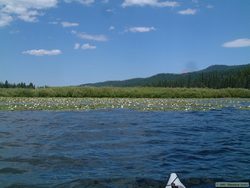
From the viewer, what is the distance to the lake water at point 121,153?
1126 centimetres

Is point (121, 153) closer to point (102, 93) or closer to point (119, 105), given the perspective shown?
point (119, 105)

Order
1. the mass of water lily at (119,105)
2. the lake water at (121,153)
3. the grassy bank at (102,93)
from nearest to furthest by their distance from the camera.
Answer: the lake water at (121,153) < the mass of water lily at (119,105) < the grassy bank at (102,93)

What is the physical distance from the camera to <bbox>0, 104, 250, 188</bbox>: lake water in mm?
11256

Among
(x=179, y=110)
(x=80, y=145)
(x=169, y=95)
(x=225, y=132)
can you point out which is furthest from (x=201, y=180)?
(x=169, y=95)

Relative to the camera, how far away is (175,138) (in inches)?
715

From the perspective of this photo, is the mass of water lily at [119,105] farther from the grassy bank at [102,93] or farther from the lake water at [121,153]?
the grassy bank at [102,93]

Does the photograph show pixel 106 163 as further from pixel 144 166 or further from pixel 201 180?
pixel 201 180

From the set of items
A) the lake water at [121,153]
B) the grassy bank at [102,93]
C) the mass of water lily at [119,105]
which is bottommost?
the lake water at [121,153]

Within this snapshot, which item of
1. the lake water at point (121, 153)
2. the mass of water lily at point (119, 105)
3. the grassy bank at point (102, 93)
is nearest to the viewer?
the lake water at point (121, 153)

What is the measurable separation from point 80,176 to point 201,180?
3.20 metres

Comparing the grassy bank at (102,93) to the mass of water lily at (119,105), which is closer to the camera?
the mass of water lily at (119,105)

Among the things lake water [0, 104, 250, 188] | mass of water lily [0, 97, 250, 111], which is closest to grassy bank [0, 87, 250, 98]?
mass of water lily [0, 97, 250, 111]

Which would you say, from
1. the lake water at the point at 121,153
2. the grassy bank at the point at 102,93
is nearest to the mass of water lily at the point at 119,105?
the lake water at the point at 121,153

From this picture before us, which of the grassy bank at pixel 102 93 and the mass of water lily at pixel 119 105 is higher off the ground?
the grassy bank at pixel 102 93
